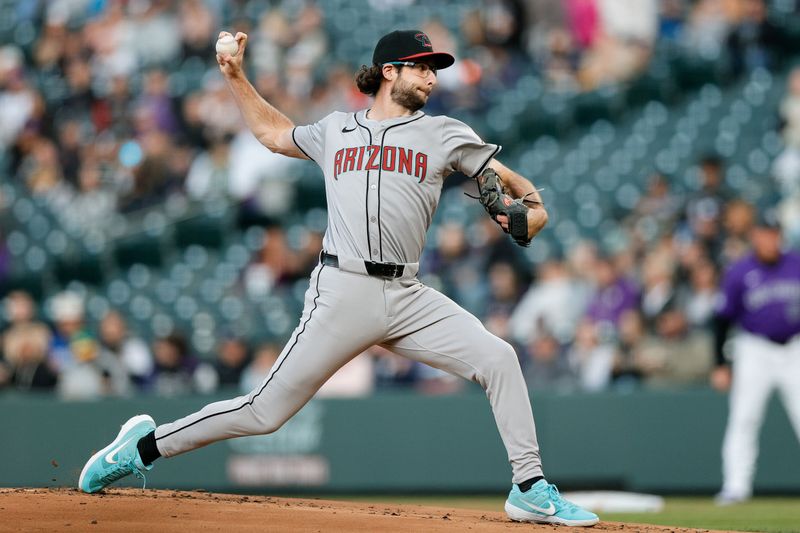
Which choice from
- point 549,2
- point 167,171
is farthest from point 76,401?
point 549,2

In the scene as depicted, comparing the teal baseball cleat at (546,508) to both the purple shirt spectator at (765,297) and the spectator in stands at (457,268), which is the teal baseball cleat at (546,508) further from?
the spectator in stands at (457,268)

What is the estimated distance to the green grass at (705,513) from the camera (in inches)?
289

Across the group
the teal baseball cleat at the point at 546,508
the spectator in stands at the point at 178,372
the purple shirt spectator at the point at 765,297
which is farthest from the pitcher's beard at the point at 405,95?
the spectator in stands at the point at 178,372

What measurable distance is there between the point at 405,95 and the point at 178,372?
616cm

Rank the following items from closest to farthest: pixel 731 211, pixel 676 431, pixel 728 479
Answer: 1. pixel 728 479
2. pixel 676 431
3. pixel 731 211

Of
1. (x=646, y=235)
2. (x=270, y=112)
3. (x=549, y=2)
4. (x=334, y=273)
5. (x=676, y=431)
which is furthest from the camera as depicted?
(x=549, y=2)

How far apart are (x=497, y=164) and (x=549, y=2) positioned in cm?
976

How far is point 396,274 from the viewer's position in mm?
5113

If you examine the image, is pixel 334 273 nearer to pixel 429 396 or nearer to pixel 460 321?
pixel 460 321

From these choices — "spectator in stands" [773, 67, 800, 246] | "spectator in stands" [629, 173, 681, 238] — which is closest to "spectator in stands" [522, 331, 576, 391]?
"spectator in stands" [629, 173, 681, 238]

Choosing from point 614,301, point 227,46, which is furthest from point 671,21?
point 227,46

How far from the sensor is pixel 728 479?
9.18m

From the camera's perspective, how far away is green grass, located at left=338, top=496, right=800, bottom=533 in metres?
7.34

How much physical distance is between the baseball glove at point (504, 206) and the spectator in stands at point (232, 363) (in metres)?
5.83
